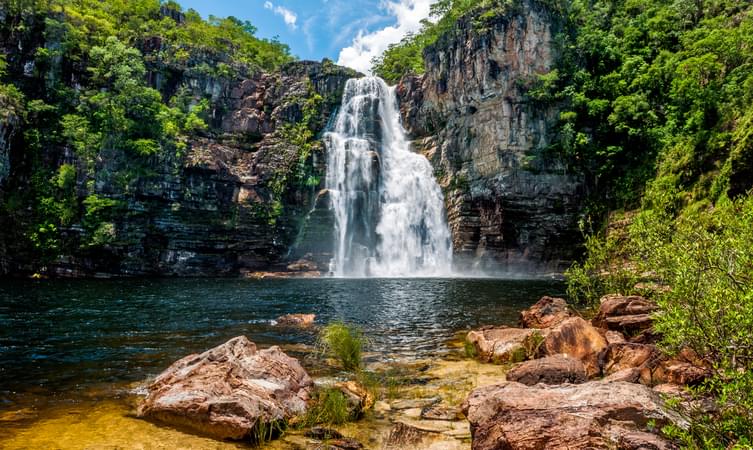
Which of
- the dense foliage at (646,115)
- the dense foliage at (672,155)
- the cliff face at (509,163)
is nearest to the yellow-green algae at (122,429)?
the dense foliage at (672,155)

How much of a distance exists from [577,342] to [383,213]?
35995mm

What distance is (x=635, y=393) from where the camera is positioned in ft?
17.4

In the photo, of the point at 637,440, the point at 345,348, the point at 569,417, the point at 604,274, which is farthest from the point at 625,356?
the point at 604,274

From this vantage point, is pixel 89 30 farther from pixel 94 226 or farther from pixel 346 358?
pixel 346 358

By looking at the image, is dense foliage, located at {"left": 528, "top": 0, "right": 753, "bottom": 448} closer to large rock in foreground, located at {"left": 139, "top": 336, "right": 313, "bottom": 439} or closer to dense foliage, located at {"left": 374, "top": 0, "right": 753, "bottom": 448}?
dense foliage, located at {"left": 374, "top": 0, "right": 753, "bottom": 448}

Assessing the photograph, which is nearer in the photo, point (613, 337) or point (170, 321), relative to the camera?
point (613, 337)

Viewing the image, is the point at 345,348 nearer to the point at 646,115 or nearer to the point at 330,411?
the point at 330,411

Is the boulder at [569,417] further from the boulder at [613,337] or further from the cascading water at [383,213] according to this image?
the cascading water at [383,213]

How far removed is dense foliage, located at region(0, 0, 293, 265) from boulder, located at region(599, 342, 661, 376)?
42.7m

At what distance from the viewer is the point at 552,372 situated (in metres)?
7.80

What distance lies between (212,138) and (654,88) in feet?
151

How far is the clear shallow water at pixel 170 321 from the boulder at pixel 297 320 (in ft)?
1.52

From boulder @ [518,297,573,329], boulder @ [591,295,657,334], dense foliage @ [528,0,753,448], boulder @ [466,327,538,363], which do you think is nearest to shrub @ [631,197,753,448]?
dense foliage @ [528,0,753,448]

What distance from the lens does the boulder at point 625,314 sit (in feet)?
37.4
